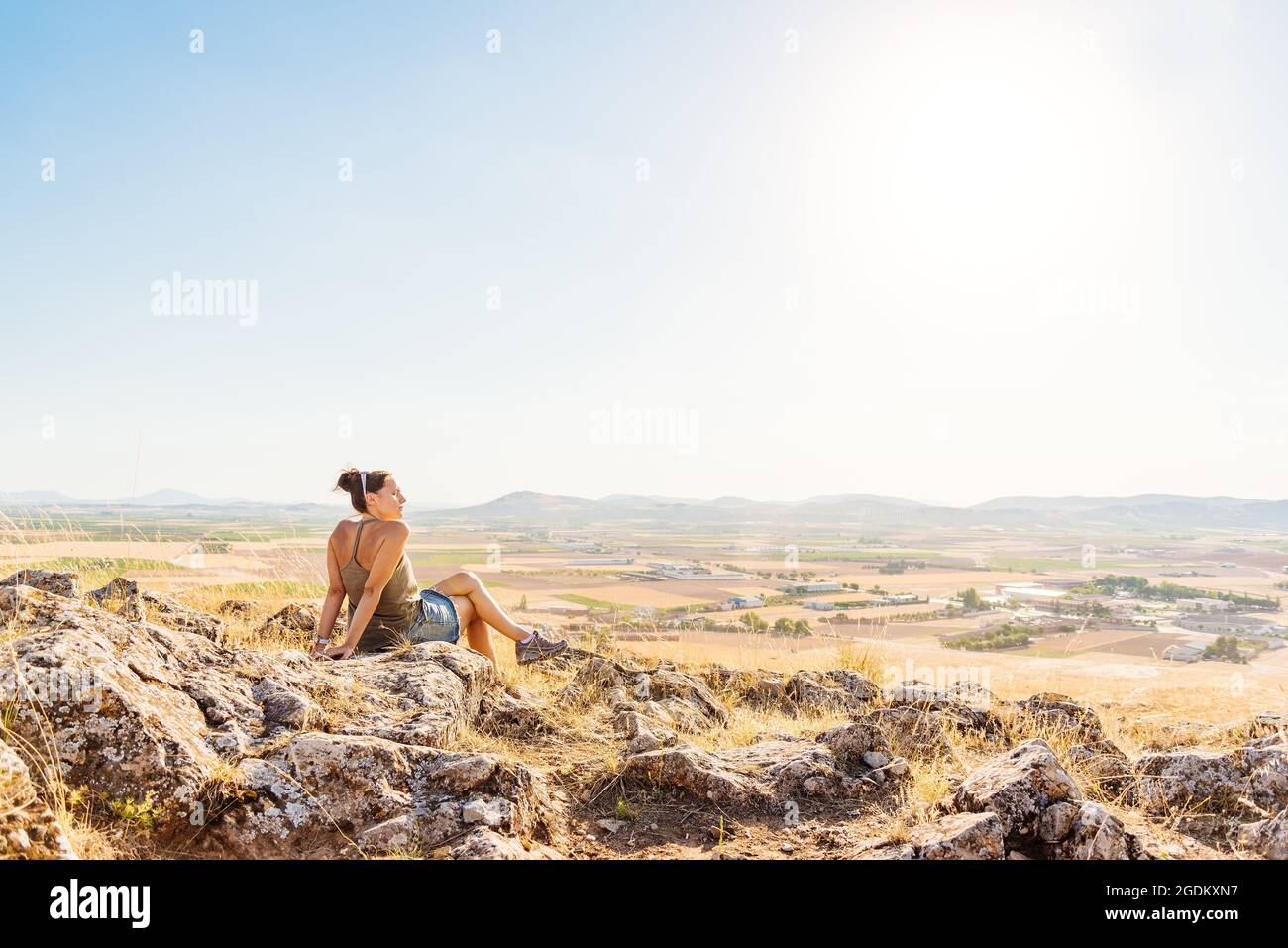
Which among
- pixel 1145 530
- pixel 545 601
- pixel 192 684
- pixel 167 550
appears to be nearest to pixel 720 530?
pixel 1145 530

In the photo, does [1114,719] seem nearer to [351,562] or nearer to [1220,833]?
[1220,833]

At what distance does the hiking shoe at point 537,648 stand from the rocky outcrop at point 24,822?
14.2ft

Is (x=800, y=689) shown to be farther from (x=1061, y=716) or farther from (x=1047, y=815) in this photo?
(x=1047, y=815)

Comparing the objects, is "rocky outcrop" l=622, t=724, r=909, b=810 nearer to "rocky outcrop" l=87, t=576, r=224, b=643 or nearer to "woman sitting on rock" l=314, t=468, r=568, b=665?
"woman sitting on rock" l=314, t=468, r=568, b=665

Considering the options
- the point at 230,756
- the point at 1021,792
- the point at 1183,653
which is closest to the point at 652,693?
the point at 1021,792

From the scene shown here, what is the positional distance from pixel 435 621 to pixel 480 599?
17.9 inches

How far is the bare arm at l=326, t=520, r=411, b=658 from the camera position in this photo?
5.68 m

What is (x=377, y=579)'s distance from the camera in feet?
19.1

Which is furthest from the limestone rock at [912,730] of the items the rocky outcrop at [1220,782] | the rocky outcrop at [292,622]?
the rocky outcrop at [292,622]

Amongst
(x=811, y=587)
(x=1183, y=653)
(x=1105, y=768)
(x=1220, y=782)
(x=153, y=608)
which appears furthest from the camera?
(x=811, y=587)

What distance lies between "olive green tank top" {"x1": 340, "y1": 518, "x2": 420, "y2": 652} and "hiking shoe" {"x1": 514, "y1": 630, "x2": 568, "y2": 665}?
1.05 meters

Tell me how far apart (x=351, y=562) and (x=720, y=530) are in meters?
72.9
